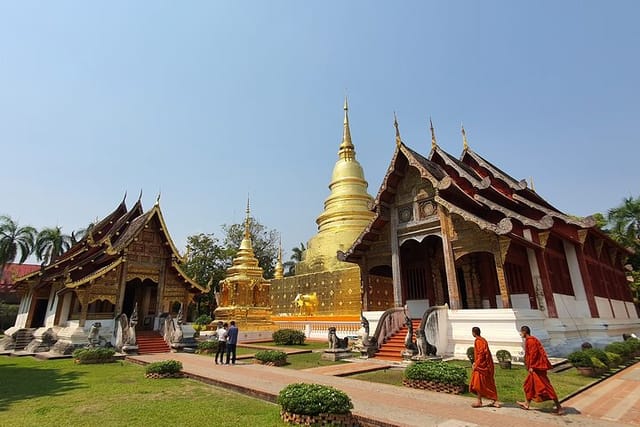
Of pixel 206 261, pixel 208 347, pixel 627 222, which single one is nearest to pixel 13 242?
pixel 206 261

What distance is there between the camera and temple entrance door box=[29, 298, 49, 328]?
58.5 ft

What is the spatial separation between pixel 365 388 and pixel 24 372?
378 inches

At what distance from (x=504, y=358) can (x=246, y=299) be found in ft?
52.0

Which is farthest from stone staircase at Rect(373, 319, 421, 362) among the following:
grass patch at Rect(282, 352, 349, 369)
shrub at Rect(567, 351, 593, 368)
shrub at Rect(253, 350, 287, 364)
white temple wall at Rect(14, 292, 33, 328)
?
white temple wall at Rect(14, 292, 33, 328)

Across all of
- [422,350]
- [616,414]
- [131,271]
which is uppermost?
[131,271]

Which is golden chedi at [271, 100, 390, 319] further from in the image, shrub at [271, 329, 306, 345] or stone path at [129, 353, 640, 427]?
stone path at [129, 353, 640, 427]

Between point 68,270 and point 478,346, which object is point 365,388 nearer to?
point 478,346

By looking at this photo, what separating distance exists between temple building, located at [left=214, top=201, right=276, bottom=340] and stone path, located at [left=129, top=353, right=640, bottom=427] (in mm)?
12365

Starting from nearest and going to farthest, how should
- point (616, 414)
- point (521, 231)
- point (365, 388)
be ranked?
point (616, 414) → point (365, 388) → point (521, 231)

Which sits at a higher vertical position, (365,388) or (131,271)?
(131,271)

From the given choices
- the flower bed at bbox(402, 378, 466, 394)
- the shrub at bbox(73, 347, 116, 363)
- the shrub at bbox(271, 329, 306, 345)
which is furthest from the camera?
the shrub at bbox(271, 329, 306, 345)

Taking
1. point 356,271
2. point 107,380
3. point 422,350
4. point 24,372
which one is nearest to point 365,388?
point 422,350

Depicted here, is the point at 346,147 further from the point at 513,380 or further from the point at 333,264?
the point at 513,380

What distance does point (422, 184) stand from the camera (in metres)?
→ 13.5
